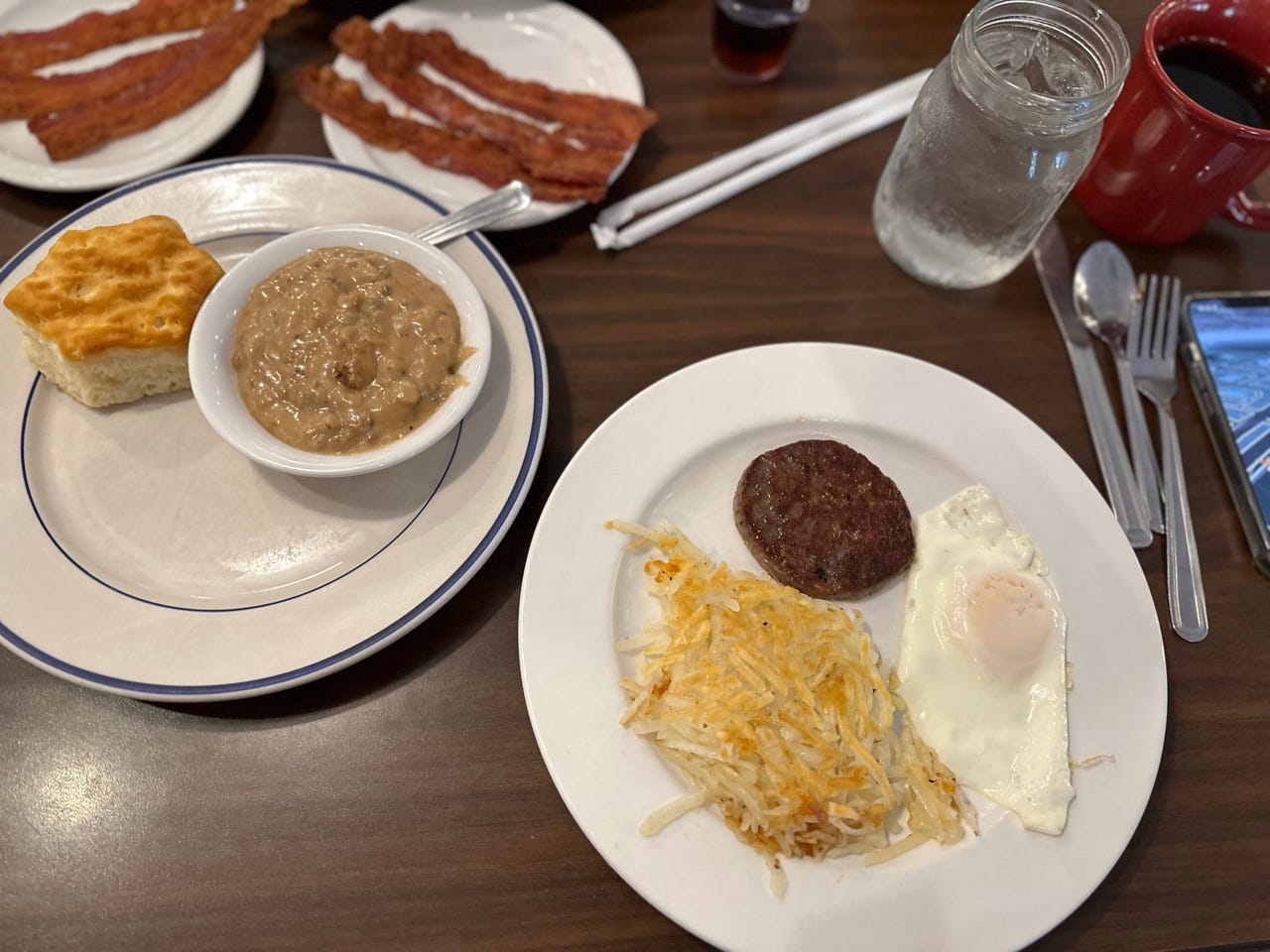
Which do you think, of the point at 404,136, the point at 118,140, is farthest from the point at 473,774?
the point at 118,140

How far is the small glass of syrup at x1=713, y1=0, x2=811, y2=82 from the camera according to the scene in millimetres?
2803

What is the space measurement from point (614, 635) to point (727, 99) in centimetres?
194

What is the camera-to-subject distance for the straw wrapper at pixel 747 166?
8.64ft

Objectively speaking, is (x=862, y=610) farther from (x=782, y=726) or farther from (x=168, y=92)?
(x=168, y=92)

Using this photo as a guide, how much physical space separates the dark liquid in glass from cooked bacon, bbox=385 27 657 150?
1.29 feet

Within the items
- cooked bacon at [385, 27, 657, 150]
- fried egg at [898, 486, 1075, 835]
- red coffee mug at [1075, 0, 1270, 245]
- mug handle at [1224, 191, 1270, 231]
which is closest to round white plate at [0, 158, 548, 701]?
cooked bacon at [385, 27, 657, 150]

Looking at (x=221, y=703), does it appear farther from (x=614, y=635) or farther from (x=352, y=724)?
(x=614, y=635)

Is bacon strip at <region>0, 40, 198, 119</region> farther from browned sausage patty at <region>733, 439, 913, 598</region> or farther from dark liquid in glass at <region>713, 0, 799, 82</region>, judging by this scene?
browned sausage patty at <region>733, 439, 913, 598</region>

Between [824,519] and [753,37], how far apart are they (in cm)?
173

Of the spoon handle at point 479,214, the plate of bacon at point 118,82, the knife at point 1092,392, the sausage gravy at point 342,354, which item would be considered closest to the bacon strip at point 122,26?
the plate of bacon at point 118,82

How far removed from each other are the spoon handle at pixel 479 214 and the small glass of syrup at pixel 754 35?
3.20 ft

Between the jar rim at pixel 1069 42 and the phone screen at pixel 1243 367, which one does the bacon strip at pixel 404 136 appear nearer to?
the jar rim at pixel 1069 42

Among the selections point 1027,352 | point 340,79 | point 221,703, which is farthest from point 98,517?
point 1027,352

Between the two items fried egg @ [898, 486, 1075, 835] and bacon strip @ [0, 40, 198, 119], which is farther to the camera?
bacon strip @ [0, 40, 198, 119]
